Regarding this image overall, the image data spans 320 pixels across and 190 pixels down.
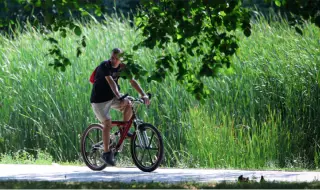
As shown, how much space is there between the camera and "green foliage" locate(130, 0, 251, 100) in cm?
1070

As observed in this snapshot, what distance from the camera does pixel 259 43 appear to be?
1577 centimetres

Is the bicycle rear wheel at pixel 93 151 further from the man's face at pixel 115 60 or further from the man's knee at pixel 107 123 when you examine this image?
the man's face at pixel 115 60

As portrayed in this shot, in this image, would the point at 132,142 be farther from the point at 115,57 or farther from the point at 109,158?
the point at 115,57

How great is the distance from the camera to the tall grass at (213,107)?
1360 centimetres

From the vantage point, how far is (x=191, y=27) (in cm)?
1066

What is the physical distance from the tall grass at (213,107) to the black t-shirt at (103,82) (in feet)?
8.50

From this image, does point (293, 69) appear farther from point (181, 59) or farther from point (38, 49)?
point (38, 49)

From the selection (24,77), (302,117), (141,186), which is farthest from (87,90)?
(141,186)

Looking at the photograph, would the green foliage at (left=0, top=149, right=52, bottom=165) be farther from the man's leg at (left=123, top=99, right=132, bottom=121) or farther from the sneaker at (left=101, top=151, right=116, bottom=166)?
the man's leg at (left=123, top=99, right=132, bottom=121)

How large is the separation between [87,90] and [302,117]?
3.86 m

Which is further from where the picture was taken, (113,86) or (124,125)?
(124,125)

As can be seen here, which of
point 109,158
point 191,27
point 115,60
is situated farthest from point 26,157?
point 191,27

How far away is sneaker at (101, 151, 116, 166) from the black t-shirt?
2.43 feet

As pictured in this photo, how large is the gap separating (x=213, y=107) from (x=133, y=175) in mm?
3611
